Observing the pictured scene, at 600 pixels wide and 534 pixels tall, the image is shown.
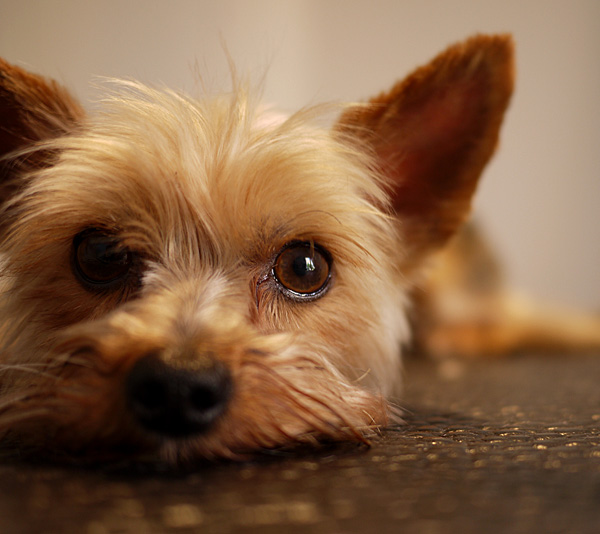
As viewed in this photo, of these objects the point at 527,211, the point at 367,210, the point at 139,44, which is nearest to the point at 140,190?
the point at 367,210

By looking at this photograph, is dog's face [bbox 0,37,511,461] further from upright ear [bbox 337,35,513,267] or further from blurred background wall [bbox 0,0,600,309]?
blurred background wall [bbox 0,0,600,309]

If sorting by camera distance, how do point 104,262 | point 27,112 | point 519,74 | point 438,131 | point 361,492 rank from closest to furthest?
point 361,492, point 104,262, point 27,112, point 438,131, point 519,74

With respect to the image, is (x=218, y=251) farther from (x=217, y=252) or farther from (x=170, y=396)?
→ (x=170, y=396)

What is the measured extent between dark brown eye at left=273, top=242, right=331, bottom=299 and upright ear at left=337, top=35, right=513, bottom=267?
1.11 feet

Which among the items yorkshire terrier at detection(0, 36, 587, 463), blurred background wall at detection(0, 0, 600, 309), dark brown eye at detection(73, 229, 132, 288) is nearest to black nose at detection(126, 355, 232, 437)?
yorkshire terrier at detection(0, 36, 587, 463)

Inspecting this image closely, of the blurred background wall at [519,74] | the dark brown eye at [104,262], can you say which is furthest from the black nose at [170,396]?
the blurred background wall at [519,74]

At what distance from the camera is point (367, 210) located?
1.23 metres

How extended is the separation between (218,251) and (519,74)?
3.90 metres

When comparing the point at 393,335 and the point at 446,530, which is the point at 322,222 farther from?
the point at 446,530

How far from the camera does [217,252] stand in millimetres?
1062

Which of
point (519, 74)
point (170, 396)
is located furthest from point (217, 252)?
point (519, 74)

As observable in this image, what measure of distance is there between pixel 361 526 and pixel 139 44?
10.2 feet

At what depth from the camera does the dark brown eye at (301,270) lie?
111 cm

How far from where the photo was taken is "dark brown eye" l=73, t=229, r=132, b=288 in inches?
40.8
